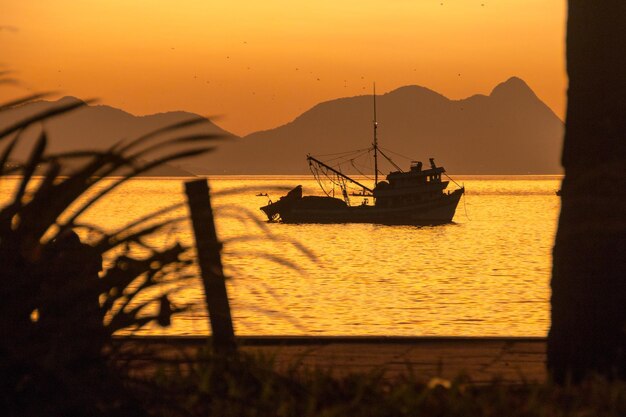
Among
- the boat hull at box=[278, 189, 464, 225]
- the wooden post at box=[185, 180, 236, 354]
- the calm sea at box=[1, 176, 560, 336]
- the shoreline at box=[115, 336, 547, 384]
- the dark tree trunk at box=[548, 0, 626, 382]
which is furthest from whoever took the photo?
the boat hull at box=[278, 189, 464, 225]

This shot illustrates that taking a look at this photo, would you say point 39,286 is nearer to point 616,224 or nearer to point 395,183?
point 616,224

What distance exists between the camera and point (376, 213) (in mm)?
102125

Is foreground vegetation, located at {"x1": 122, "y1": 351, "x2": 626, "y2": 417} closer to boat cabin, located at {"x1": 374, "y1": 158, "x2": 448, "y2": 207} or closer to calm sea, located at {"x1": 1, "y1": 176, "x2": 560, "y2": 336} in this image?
calm sea, located at {"x1": 1, "y1": 176, "x2": 560, "y2": 336}

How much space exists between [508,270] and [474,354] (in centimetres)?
4899

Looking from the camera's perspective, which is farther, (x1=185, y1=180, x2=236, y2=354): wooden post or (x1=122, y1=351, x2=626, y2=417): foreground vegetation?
(x1=185, y1=180, x2=236, y2=354): wooden post

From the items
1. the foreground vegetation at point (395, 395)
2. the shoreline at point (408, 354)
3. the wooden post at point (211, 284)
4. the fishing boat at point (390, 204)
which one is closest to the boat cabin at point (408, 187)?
the fishing boat at point (390, 204)

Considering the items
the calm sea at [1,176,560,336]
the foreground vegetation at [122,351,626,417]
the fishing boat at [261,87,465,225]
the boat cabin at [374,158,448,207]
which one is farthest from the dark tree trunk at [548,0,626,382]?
the boat cabin at [374,158,448,207]

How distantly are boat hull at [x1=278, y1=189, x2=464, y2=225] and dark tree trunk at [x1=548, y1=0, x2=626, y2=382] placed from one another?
91879mm

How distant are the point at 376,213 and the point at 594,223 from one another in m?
94.5

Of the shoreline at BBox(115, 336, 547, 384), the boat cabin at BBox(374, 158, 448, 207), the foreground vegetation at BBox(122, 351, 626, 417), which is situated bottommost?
the boat cabin at BBox(374, 158, 448, 207)

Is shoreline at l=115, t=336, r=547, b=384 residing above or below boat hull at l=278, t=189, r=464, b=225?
above

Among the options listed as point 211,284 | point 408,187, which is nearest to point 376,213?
point 408,187

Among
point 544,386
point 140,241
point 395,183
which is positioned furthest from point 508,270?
point 140,241

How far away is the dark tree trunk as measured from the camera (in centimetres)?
773
